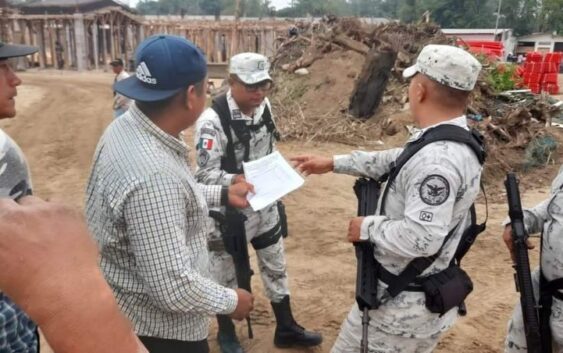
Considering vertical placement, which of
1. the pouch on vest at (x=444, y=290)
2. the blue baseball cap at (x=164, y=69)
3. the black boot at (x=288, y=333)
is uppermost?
the blue baseball cap at (x=164, y=69)

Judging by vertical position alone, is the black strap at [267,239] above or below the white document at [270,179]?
below

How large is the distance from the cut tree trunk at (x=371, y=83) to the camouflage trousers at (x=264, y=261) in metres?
7.44

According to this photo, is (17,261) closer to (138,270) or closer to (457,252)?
(138,270)

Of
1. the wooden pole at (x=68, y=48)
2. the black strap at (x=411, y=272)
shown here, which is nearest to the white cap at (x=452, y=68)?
the black strap at (x=411, y=272)

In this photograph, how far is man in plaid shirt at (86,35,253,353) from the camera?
1.68 m

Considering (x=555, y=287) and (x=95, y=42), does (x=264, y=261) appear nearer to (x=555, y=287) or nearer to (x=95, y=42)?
(x=555, y=287)

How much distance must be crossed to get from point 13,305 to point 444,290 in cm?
168

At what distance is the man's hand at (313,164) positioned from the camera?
2.97m

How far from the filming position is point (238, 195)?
2.72 metres

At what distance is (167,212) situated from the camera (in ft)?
5.50

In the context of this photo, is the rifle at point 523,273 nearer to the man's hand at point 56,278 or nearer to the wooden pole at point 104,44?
the man's hand at point 56,278

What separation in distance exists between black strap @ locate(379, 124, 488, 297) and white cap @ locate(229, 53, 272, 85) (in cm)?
132

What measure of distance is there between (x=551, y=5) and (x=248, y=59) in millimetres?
55761

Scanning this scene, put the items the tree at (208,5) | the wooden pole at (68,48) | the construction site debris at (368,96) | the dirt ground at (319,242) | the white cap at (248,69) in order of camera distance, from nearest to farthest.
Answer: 1. the white cap at (248,69)
2. the dirt ground at (319,242)
3. the construction site debris at (368,96)
4. the wooden pole at (68,48)
5. the tree at (208,5)
